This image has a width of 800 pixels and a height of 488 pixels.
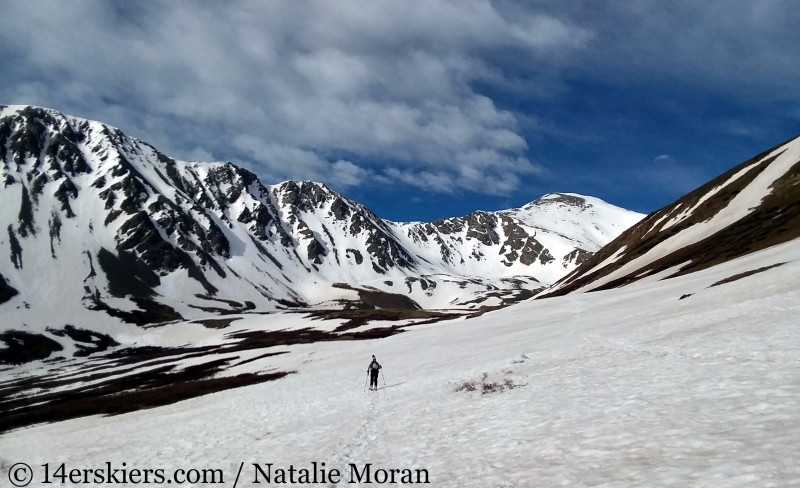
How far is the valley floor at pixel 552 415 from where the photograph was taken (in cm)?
1041

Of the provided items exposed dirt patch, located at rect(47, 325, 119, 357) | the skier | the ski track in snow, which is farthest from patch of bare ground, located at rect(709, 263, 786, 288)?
exposed dirt patch, located at rect(47, 325, 119, 357)

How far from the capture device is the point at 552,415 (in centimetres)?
1527

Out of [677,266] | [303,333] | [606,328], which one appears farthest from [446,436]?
[303,333]

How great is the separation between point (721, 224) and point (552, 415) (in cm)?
8776

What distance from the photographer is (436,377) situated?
29.9 meters

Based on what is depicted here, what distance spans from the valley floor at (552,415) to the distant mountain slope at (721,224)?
2335 centimetres

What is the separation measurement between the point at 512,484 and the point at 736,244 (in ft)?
218

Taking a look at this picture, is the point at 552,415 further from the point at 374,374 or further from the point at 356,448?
the point at 374,374

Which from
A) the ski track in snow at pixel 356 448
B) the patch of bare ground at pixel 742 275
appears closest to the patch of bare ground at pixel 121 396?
the ski track in snow at pixel 356 448

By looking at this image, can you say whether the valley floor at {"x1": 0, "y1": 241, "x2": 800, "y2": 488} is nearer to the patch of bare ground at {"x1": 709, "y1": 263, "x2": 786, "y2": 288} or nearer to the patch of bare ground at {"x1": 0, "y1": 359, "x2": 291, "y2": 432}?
the patch of bare ground at {"x1": 709, "y1": 263, "x2": 786, "y2": 288}

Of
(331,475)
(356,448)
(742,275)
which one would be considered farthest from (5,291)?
(742,275)

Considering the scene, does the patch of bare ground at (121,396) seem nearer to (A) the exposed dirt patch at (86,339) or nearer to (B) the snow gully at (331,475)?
(B) the snow gully at (331,475)

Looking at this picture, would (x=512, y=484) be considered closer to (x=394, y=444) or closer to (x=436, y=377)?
(x=394, y=444)

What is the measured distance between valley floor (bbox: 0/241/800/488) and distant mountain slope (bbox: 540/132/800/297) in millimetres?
23354
